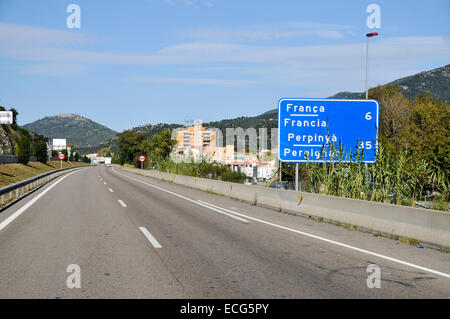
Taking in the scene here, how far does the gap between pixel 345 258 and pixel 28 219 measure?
936 centimetres

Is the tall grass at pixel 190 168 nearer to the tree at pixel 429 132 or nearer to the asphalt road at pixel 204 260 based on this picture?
the asphalt road at pixel 204 260

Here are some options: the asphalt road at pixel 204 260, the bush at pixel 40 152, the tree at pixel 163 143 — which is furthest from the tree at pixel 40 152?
the asphalt road at pixel 204 260

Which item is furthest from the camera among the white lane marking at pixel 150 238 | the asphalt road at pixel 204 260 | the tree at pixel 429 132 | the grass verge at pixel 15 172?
the tree at pixel 429 132

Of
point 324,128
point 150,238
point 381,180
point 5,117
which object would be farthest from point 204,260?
point 5,117

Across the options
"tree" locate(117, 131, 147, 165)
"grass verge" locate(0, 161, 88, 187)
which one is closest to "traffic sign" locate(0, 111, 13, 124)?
"grass verge" locate(0, 161, 88, 187)

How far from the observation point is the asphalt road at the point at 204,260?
5602mm

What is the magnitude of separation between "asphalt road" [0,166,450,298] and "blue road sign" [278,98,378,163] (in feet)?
15.2

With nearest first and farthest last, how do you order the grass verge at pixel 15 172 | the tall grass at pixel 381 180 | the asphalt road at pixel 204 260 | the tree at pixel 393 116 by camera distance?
1. the asphalt road at pixel 204 260
2. the tall grass at pixel 381 180
3. the grass verge at pixel 15 172
4. the tree at pixel 393 116

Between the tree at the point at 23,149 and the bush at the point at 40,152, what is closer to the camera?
the tree at the point at 23,149

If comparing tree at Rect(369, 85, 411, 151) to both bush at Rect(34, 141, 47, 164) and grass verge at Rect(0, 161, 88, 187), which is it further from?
bush at Rect(34, 141, 47, 164)

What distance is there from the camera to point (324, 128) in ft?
55.0

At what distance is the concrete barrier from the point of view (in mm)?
8859

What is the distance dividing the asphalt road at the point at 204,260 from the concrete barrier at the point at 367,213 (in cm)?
44
